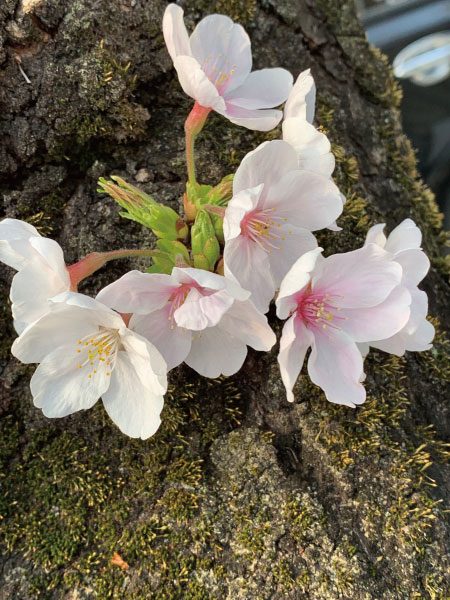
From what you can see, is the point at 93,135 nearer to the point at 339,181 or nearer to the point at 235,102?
the point at 235,102

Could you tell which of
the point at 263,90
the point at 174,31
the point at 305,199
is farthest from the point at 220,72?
the point at 305,199

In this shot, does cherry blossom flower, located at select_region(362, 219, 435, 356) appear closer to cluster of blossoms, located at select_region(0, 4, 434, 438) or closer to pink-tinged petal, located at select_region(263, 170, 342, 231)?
cluster of blossoms, located at select_region(0, 4, 434, 438)

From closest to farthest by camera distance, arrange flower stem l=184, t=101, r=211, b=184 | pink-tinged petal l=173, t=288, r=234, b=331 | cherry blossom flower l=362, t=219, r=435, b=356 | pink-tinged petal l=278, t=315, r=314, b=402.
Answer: pink-tinged petal l=173, t=288, r=234, b=331, pink-tinged petal l=278, t=315, r=314, b=402, cherry blossom flower l=362, t=219, r=435, b=356, flower stem l=184, t=101, r=211, b=184

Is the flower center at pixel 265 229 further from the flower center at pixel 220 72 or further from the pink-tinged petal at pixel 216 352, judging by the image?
the flower center at pixel 220 72

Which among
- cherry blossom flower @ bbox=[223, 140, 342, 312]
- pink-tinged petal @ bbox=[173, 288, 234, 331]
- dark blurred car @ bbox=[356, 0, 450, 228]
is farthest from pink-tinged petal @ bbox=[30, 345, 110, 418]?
dark blurred car @ bbox=[356, 0, 450, 228]

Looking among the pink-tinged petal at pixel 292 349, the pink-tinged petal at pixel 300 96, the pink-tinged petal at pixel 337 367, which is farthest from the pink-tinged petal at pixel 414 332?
the pink-tinged petal at pixel 300 96

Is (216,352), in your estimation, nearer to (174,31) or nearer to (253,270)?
(253,270)

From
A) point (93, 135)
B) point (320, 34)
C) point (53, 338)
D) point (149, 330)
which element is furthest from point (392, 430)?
point (320, 34)
